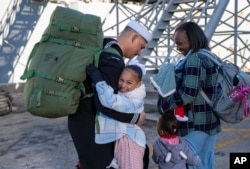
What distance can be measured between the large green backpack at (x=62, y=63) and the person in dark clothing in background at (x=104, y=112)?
0.07 metres

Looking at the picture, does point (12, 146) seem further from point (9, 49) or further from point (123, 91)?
point (9, 49)

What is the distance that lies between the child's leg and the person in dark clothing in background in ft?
0.17

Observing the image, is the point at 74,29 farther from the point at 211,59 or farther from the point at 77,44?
the point at 211,59

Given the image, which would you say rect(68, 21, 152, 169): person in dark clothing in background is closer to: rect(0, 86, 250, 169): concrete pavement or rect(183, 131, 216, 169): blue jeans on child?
rect(183, 131, 216, 169): blue jeans on child

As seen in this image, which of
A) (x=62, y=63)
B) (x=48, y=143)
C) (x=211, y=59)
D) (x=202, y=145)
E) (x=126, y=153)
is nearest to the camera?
(x=62, y=63)

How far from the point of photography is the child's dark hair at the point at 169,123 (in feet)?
8.00

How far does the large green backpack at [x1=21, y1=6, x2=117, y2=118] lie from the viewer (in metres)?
1.82

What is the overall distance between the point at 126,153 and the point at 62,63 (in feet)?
2.20

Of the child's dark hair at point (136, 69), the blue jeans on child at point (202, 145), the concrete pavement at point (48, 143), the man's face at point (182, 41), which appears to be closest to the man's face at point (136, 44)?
the child's dark hair at point (136, 69)

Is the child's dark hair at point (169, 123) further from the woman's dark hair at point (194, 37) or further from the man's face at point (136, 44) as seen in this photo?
the man's face at point (136, 44)

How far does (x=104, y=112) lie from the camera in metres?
1.88

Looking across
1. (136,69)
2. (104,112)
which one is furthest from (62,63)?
(136,69)

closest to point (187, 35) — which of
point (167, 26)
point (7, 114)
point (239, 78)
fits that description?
point (239, 78)

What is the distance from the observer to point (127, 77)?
1.95 m
